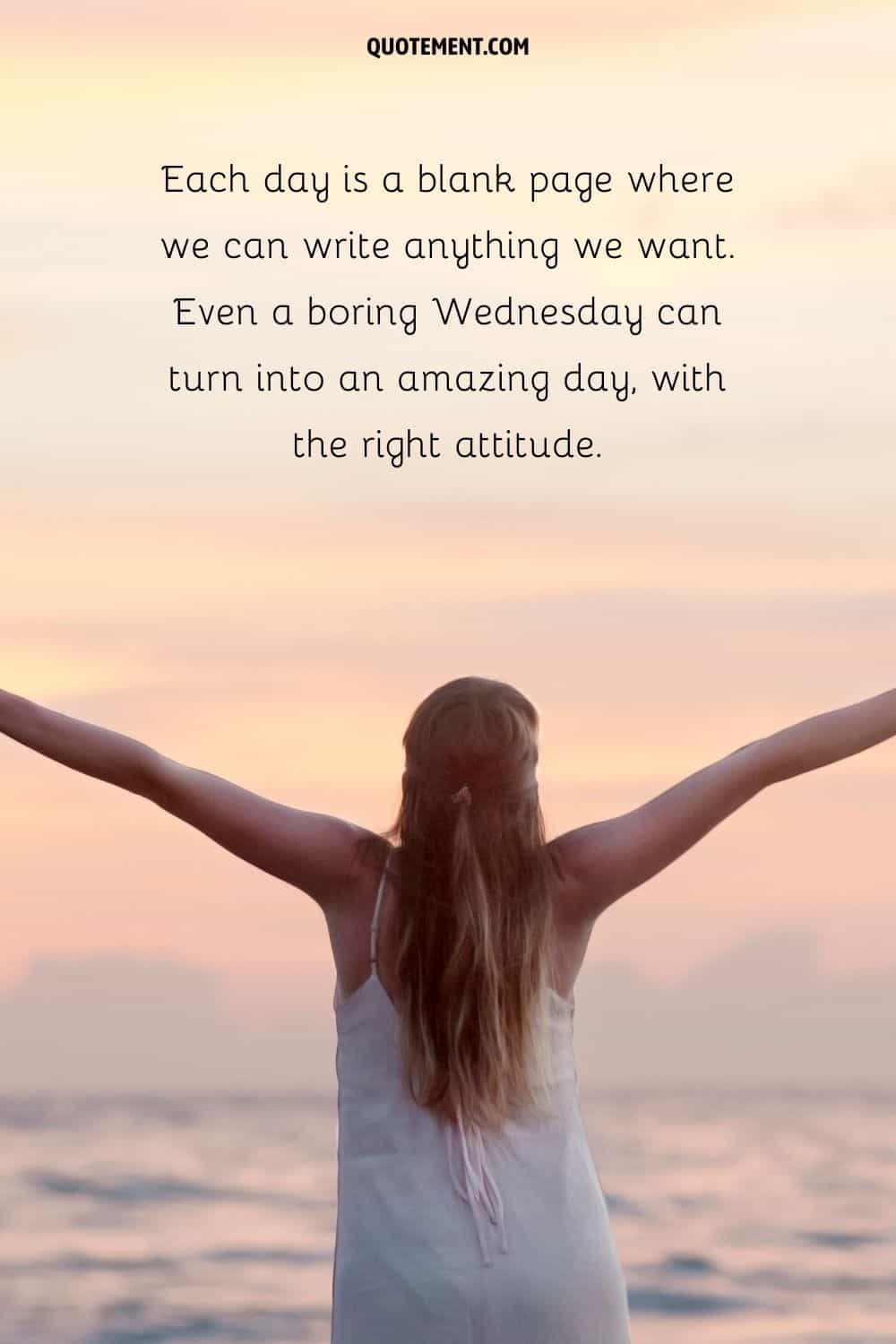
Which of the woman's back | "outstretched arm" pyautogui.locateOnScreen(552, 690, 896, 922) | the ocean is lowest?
the woman's back

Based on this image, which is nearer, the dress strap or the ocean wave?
the dress strap

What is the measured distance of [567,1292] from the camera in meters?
2.54

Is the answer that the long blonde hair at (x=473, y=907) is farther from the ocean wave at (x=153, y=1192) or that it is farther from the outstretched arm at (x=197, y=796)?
the ocean wave at (x=153, y=1192)

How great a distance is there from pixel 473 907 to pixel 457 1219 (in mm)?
394

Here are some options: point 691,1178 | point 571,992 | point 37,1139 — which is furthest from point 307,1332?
point 37,1139

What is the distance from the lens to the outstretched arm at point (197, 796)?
256 centimetres

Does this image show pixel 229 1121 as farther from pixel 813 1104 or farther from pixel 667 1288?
pixel 667 1288

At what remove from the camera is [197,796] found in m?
2.57

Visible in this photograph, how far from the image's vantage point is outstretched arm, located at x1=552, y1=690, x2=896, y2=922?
8.66ft

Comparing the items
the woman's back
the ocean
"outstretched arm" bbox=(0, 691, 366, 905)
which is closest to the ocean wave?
the ocean

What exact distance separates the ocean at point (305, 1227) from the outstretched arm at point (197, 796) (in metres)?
10.2

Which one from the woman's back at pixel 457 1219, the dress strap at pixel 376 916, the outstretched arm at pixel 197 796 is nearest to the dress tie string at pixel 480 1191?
the woman's back at pixel 457 1219

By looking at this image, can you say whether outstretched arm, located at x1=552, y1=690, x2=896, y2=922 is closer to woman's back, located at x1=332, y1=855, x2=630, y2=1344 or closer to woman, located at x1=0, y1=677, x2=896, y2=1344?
woman, located at x1=0, y1=677, x2=896, y2=1344

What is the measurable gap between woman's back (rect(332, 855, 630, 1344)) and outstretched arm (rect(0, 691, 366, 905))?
11 centimetres
